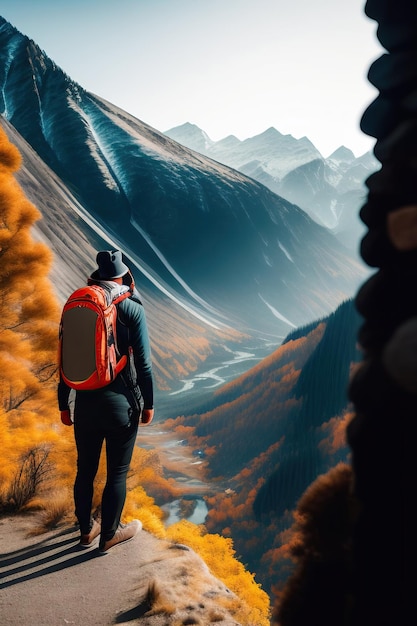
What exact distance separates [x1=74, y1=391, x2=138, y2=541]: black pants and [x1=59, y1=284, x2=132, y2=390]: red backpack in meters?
0.22

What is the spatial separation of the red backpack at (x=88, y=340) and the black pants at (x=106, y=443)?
0.73ft

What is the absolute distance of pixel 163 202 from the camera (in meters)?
110

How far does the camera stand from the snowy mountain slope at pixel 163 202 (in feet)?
333

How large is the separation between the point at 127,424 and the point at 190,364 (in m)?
73.0

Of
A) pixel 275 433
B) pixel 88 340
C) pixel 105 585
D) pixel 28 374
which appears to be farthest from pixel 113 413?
pixel 275 433

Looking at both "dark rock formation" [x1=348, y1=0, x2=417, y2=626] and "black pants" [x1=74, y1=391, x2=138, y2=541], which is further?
"black pants" [x1=74, y1=391, x2=138, y2=541]

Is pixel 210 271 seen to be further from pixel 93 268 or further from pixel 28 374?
pixel 28 374

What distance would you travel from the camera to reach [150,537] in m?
5.17

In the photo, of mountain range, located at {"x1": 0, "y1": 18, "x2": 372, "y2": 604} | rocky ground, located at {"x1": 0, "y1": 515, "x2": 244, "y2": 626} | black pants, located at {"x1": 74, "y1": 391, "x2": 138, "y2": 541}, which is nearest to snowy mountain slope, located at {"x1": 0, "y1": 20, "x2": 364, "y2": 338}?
mountain range, located at {"x1": 0, "y1": 18, "x2": 372, "y2": 604}

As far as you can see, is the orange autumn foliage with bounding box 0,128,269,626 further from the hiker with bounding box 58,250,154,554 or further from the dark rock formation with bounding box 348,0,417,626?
the dark rock formation with bounding box 348,0,417,626

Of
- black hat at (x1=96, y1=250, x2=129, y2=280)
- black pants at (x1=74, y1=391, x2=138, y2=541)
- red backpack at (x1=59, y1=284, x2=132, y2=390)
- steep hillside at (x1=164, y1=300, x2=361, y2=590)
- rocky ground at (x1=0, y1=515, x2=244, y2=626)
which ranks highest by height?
black hat at (x1=96, y1=250, x2=129, y2=280)

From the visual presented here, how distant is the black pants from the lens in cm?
386

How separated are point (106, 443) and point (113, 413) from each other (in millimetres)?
388

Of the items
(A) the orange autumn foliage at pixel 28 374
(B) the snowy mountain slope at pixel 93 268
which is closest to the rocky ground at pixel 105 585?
(A) the orange autumn foliage at pixel 28 374
